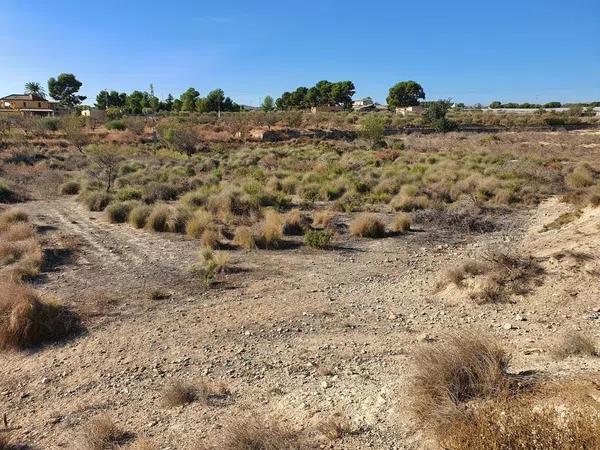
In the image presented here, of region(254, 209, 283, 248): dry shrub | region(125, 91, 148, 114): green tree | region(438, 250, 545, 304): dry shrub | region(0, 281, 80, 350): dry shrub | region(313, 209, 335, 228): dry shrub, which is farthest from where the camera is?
region(125, 91, 148, 114): green tree

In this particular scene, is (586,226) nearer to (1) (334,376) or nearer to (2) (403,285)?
(2) (403,285)

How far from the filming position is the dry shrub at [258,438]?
447 cm

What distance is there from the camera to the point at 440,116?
195ft

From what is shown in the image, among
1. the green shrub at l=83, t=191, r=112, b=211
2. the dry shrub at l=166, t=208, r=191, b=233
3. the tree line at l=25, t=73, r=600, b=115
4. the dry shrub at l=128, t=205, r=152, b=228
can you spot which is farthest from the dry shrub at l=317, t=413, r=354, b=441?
the tree line at l=25, t=73, r=600, b=115

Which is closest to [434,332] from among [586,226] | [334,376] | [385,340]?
[385,340]

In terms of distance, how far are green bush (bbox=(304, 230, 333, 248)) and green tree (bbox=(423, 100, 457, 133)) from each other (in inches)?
1924

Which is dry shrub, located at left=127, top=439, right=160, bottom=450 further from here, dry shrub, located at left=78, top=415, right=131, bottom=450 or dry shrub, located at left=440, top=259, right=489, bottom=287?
dry shrub, located at left=440, top=259, right=489, bottom=287

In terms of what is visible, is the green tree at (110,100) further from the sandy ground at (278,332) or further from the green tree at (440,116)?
the sandy ground at (278,332)

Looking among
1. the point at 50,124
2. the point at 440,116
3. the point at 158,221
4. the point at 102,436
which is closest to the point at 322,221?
the point at 158,221

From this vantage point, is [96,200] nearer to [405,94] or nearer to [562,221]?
[562,221]

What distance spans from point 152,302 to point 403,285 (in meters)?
5.04

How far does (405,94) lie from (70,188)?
103 meters

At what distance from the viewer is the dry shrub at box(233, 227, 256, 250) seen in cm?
1327

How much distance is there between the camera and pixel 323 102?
374 feet
